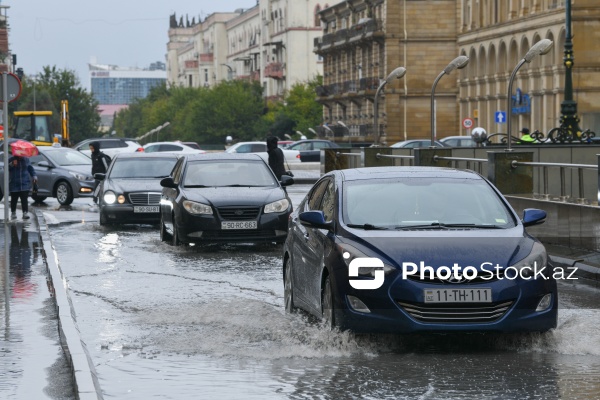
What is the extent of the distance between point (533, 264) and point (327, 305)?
1.54 metres

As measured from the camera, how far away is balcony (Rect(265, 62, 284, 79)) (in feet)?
433

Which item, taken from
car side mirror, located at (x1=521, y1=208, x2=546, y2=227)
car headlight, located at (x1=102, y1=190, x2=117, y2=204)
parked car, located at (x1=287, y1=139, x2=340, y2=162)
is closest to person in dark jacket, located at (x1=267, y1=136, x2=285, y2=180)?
car headlight, located at (x1=102, y1=190, x2=117, y2=204)

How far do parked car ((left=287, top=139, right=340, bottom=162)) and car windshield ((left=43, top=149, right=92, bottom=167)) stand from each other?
29927 mm

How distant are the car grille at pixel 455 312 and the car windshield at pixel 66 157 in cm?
2822

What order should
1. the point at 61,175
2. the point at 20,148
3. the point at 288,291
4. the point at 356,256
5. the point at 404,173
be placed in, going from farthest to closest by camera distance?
the point at 61,175 → the point at 20,148 → the point at 288,291 → the point at 404,173 → the point at 356,256

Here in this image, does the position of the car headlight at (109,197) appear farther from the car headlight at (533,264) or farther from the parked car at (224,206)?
the car headlight at (533,264)

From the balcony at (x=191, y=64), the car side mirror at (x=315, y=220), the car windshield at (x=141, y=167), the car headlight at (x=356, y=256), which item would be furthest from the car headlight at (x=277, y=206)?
the balcony at (x=191, y=64)

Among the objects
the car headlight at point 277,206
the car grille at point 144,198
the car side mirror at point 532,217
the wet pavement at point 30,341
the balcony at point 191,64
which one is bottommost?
the wet pavement at point 30,341

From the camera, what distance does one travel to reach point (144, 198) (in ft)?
83.4

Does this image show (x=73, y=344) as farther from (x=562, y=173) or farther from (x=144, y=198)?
(x=144, y=198)

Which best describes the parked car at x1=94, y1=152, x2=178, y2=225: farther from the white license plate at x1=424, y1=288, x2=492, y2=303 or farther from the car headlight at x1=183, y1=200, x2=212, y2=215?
the white license plate at x1=424, y1=288, x2=492, y2=303

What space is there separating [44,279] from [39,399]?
770cm

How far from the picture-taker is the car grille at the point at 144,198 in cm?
2536

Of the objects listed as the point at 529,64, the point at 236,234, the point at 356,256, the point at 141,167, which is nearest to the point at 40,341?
the point at 356,256
